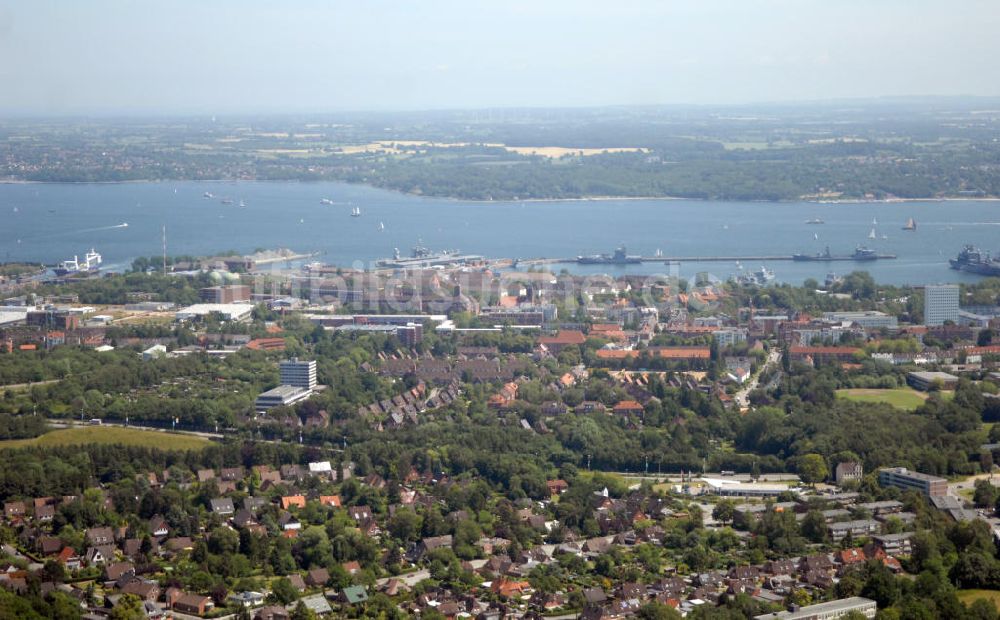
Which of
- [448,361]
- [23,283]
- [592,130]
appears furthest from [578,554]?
[592,130]

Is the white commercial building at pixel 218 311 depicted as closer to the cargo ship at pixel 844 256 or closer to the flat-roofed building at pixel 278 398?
the flat-roofed building at pixel 278 398

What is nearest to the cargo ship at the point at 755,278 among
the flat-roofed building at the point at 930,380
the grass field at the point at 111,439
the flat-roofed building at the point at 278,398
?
the flat-roofed building at the point at 930,380

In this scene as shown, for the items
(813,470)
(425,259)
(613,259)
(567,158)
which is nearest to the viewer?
(813,470)

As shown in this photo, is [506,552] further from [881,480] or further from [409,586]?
[881,480]

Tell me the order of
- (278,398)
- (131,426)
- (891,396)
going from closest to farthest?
(131,426), (278,398), (891,396)

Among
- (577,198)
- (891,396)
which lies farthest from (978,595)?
(577,198)

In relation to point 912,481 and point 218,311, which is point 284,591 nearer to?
point 912,481
